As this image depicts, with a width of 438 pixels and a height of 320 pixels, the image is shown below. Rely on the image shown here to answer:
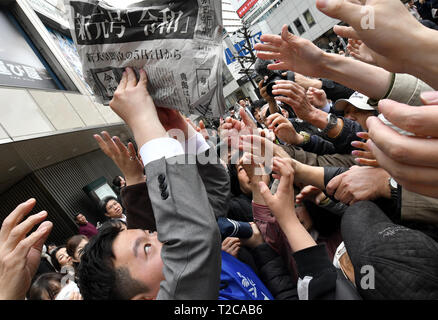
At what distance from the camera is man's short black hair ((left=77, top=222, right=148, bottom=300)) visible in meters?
1.06

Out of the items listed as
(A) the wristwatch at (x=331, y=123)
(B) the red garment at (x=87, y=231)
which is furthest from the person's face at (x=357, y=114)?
(B) the red garment at (x=87, y=231)

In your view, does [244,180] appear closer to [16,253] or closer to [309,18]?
[16,253]

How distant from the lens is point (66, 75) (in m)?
7.43

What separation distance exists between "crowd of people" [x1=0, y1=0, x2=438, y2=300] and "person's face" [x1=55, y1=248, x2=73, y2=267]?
10.4 ft

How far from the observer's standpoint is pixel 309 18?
67.6 feet

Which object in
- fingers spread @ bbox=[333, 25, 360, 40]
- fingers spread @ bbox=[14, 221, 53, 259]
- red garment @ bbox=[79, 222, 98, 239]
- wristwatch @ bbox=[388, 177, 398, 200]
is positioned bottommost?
red garment @ bbox=[79, 222, 98, 239]

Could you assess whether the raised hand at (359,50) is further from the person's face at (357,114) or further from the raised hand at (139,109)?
the raised hand at (139,109)

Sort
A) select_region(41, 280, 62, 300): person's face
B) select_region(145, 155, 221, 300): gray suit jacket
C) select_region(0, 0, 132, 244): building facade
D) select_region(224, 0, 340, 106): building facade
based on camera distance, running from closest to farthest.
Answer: select_region(145, 155, 221, 300): gray suit jacket
select_region(41, 280, 62, 300): person's face
select_region(0, 0, 132, 244): building facade
select_region(224, 0, 340, 106): building facade

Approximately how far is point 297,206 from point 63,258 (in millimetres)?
3975

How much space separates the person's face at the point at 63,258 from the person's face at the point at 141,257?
3.24 m

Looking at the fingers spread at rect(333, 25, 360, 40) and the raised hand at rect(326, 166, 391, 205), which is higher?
the fingers spread at rect(333, 25, 360, 40)

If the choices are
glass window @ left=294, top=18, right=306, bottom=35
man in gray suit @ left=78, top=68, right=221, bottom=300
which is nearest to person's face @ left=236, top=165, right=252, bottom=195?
man in gray suit @ left=78, top=68, right=221, bottom=300

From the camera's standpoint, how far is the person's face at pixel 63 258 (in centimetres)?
369

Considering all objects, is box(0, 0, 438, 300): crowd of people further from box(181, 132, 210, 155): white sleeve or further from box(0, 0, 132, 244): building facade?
box(0, 0, 132, 244): building facade
